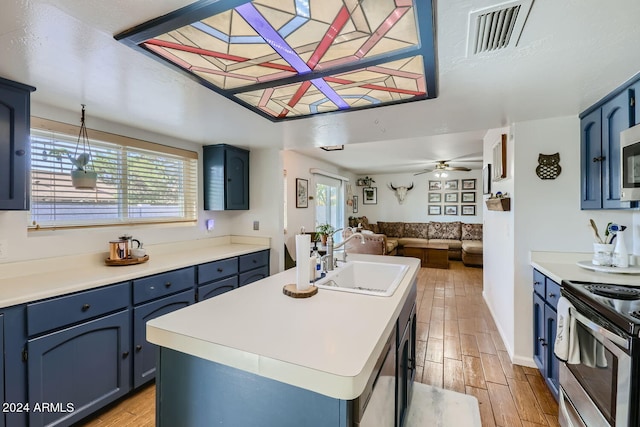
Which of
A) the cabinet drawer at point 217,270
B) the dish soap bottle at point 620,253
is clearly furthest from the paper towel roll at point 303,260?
the dish soap bottle at point 620,253

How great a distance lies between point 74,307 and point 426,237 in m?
6.97

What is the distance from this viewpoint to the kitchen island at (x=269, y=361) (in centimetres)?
82

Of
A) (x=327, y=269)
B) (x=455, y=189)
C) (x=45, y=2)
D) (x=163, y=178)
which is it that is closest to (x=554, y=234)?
(x=327, y=269)

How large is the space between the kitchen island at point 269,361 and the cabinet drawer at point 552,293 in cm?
128

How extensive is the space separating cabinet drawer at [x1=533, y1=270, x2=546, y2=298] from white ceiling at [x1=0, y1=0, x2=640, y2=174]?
49.2 inches

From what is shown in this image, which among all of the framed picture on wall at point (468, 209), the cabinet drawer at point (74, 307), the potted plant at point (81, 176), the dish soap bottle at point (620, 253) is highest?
the potted plant at point (81, 176)

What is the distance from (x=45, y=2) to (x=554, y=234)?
3314mm

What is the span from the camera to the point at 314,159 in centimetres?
544

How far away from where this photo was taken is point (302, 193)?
4.94 metres

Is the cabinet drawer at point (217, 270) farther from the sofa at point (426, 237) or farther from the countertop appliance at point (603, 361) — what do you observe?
the sofa at point (426, 237)

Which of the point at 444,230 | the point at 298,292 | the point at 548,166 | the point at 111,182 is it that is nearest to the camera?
the point at 298,292

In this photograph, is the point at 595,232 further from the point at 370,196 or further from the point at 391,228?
the point at 370,196

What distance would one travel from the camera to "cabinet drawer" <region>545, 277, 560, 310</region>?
185cm

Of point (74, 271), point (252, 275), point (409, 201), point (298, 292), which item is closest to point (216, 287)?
point (252, 275)
